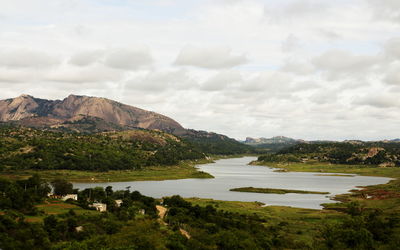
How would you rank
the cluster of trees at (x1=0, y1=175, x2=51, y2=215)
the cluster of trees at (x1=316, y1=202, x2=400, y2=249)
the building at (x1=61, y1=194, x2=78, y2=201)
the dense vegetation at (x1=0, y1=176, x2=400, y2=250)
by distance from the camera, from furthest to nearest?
the building at (x1=61, y1=194, x2=78, y2=201), the cluster of trees at (x1=0, y1=175, x2=51, y2=215), the cluster of trees at (x1=316, y1=202, x2=400, y2=249), the dense vegetation at (x1=0, y1=176, x2=400, y2=250)

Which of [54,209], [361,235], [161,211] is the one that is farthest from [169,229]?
[361,235]

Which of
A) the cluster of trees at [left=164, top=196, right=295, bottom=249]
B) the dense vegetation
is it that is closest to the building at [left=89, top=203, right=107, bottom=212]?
the dense vegetation

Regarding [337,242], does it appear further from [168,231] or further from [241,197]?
[241,197]

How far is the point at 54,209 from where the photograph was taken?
11919cm

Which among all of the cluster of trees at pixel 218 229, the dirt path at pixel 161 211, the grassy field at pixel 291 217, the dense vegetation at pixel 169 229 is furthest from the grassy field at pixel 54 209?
the grassy field at pixel 291 217

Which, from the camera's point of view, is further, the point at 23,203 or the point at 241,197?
the point at 241,197

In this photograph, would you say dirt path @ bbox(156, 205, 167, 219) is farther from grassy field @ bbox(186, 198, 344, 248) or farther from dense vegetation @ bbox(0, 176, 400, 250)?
grassy field @ bbox(186, 198, 344, 248)

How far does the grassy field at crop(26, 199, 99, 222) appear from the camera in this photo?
352ft

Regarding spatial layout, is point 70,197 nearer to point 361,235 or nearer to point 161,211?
point 161,211

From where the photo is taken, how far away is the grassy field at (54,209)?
4225 inches

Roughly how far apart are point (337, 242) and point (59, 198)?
99867 mm

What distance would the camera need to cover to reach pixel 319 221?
410 feet

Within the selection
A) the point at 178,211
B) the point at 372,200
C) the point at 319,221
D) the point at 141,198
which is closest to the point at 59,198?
the point at 141,198

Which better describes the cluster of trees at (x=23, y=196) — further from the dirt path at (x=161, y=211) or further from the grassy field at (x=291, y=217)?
the grassy field at (x=291, y=217)
